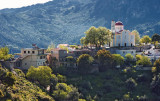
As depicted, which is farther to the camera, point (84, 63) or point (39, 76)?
point (84, 63)

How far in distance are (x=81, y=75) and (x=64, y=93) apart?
17.6 m

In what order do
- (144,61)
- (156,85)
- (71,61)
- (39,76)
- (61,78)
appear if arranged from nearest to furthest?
(39,76), (61,78), (156,85), (71,61), (144,61)

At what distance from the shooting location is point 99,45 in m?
130

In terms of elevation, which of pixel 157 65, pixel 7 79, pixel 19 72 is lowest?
pixel 7 79

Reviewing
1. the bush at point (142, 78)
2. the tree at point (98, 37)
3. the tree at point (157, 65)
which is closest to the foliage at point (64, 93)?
the bush at point (142, 78)

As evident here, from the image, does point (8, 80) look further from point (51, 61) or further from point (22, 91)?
point (51, 61)

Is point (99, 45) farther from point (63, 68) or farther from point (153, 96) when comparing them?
point (153, 96)

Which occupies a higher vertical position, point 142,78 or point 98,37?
point 98,37

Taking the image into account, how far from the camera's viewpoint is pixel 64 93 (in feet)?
294

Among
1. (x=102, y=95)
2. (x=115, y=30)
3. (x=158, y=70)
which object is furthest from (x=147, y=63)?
(x=115, y=30)

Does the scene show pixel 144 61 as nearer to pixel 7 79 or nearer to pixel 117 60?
pixel 117 60

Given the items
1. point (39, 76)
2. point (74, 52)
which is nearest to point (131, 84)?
Answer: point (74, 52)

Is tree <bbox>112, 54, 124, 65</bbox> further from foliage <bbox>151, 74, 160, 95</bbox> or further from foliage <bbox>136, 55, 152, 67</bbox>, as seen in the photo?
foliage <bbox>151, 74, 160, 95</bbox>

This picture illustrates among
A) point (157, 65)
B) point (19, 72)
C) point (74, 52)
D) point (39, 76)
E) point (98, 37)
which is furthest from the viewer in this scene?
point (98, 37)
